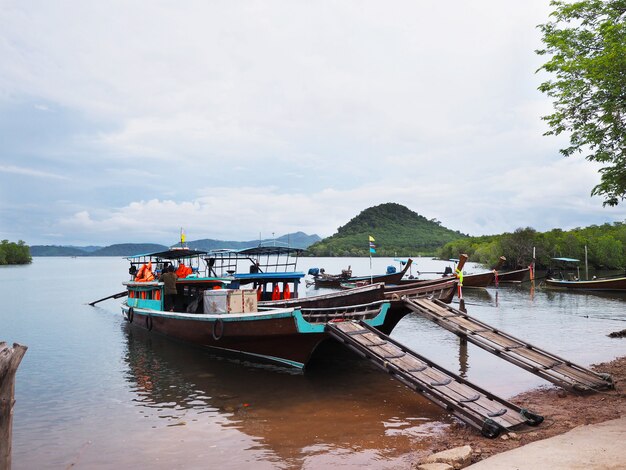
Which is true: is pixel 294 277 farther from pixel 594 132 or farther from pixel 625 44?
pixel 625 44

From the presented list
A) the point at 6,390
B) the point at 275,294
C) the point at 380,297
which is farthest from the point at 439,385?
the point at 275,294

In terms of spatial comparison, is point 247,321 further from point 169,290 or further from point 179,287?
point 179,287

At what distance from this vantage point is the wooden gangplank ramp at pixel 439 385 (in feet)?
28.0

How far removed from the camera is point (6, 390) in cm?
511

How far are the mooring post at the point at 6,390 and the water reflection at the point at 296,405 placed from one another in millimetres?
4403

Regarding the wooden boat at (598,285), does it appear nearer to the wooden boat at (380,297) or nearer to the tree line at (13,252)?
the wooden boat at (380,297)

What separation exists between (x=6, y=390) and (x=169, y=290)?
14.3m

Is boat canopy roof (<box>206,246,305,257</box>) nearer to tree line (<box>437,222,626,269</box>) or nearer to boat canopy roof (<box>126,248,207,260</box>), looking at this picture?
boat canopy roof (<box>126,248,207,260</box>)

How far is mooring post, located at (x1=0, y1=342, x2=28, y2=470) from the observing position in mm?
4983

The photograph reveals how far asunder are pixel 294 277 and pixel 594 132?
1094cm

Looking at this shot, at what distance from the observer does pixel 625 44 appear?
10031mm

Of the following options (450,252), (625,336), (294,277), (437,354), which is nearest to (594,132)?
(437,354)

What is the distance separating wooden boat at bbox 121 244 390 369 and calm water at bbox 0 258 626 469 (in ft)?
2.25

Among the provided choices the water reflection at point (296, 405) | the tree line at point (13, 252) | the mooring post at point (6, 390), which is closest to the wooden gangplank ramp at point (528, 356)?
the water reflection at point (296, 405)
